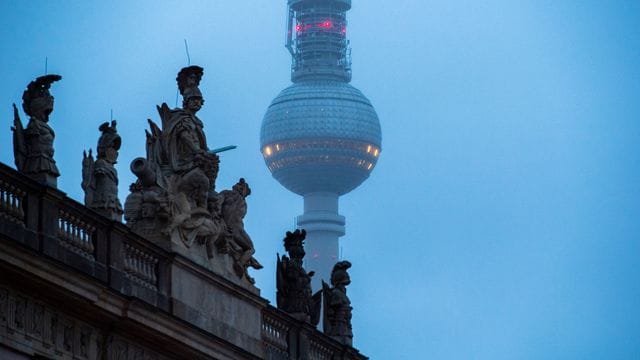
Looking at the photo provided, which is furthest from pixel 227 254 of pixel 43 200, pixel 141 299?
pixel 43 200

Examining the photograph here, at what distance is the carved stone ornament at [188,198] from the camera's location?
51188 millimetres

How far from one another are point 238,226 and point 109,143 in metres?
6.42

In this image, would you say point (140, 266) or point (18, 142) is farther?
point (140, 266)

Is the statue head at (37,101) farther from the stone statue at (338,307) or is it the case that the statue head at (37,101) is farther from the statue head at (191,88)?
the stone statue at (338,307)

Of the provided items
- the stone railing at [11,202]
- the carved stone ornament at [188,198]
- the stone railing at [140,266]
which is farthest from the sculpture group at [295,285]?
the stone railing at [11,202]

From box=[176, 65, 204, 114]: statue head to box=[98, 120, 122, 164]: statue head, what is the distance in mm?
4811

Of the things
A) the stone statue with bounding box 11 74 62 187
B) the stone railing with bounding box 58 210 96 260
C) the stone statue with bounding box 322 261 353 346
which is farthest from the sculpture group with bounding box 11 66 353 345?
the stone statue with bounding box 322 261 353 346

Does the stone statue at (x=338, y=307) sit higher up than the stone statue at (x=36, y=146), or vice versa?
the stone statue at (x=338, y=307)

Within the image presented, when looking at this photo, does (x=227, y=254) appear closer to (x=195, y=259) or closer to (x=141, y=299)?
(x=195, y=259)

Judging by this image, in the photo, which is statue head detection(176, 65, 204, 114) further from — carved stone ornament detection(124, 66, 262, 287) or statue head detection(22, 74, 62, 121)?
statue head detection(22, 74, 62, 121)

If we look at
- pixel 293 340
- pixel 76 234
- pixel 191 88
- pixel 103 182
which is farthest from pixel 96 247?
pixel 293 340

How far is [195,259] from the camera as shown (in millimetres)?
52125

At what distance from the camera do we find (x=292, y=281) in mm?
58656

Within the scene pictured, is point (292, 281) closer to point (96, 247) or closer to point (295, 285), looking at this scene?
point (295, 285)
